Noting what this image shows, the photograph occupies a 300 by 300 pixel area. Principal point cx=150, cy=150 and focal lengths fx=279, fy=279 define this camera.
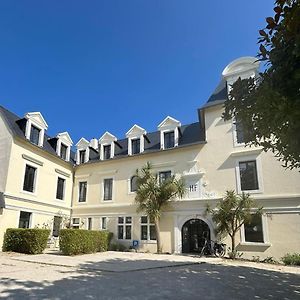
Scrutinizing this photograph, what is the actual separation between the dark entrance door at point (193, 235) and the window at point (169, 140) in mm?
5411

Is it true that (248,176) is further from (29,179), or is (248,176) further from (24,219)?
(24,219)

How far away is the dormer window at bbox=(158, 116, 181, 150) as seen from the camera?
1984cm

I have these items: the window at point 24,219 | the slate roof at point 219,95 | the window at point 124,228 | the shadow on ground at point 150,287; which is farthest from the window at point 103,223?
the shadow on ground at point 150,287

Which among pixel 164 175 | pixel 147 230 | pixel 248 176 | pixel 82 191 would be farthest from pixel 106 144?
pixel 248 176

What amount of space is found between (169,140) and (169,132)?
1.95ft

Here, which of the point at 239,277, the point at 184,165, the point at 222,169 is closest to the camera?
the point at 239,277

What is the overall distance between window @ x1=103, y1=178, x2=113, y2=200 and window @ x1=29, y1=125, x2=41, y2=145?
5778 mm

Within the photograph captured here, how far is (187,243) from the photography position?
17547mm

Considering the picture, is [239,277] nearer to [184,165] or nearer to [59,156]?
[184,165]

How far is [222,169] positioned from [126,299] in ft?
41.8

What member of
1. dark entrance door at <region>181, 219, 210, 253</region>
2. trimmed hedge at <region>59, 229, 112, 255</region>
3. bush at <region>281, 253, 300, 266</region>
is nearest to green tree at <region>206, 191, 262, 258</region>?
dark entrance door at <region>181, 219, 210, 253</region>

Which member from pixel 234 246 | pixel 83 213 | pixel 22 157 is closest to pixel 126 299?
pixel 234 246

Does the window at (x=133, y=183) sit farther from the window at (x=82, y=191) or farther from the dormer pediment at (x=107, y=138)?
the window at (x=82, y=191)

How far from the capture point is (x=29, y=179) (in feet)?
59.8
